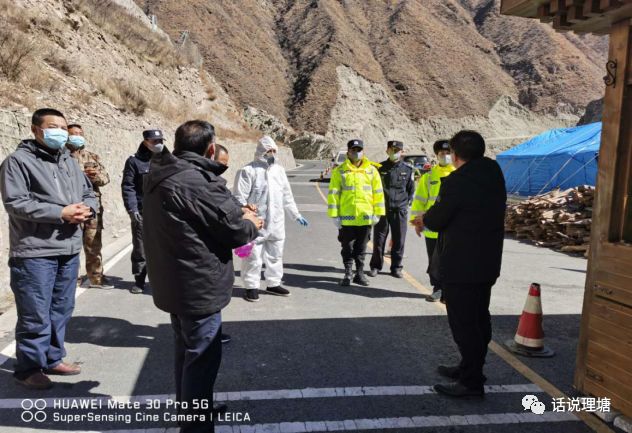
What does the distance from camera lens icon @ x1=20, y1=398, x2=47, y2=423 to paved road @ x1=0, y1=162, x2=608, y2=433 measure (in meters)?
0.02

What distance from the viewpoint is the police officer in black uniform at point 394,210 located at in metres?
7.65

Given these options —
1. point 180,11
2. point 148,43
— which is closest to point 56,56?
point 148,43

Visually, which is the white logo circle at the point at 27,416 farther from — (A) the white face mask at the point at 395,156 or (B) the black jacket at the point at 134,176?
(A) the white face mask at the point at 395,156

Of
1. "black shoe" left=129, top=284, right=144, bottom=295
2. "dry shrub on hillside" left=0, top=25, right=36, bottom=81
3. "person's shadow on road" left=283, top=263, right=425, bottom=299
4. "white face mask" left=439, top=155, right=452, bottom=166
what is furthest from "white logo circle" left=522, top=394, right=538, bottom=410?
"dry shrub on hillside" left=0, top=25, right=36, bottom=81

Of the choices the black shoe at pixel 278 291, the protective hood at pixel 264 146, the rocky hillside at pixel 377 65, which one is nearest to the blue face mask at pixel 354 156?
the protective hood at pixel 264 146

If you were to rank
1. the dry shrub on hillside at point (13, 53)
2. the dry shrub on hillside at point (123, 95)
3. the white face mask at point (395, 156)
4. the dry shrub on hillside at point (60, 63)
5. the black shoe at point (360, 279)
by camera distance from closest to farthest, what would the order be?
1. the black shoe at point (360, 279)
2. the white face mask at point (395, 156)
3. the dry shrub on hillside at point (13, 53)
4. the dry shrub on hillside at point (60, 63)
5. the dry shrub on hillside at point (123, 95)

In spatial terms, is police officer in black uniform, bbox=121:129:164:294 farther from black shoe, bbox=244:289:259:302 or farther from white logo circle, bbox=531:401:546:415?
white logo circle, bbox=531:401:546:415

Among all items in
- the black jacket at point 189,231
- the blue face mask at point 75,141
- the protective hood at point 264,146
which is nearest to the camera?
the black jacket at point 189,231

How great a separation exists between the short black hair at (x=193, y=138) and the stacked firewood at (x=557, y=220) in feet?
28.5

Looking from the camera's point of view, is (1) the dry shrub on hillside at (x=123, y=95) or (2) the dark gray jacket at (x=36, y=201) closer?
(2) the dark gray jacket at (x=36, y=201)

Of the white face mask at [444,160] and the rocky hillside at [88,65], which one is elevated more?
the rocky hillside at [88,65]

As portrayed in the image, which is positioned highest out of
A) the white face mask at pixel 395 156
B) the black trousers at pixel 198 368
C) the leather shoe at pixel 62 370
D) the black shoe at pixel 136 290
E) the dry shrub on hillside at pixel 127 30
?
the dry shrub on hillside at pixel 127 30

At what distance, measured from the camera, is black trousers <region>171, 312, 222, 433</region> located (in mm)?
3043

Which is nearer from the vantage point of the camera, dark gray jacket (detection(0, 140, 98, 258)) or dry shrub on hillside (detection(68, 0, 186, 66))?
dark gray jacket (detection(0, 140, 98, 258))
